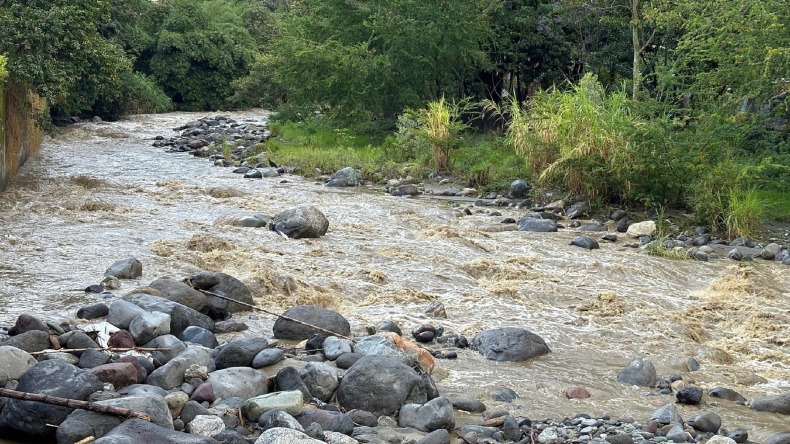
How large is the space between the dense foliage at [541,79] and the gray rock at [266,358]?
29.5ft

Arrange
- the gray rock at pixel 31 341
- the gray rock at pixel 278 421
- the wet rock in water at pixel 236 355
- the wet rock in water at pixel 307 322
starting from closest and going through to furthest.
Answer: the gray rock at pixel 278 421
the gray rock at pixel 31 341
the wet rock in water at pixel 236 355
the wet rock in water at pixel 307 322

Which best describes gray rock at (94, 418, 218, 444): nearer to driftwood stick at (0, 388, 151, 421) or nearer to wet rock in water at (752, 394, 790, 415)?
driftwood stick at (0, 388, 151, 421)

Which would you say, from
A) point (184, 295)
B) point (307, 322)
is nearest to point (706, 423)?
point (307, 322)

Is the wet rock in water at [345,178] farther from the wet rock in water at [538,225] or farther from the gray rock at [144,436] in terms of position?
the gray rock at [144,436]

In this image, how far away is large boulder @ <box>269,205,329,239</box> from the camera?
494 inches

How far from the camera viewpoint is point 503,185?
17.4 metres

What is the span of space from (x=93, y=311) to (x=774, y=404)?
18.5 ft

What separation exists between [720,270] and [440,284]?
3823 millimetres

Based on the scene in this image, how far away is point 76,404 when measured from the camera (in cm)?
500

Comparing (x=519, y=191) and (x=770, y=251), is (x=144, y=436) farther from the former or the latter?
(x=519, y=191)

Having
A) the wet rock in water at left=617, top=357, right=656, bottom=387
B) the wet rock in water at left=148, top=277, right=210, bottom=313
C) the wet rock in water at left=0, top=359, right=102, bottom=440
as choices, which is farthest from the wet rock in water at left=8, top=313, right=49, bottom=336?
the wet rock in water at left=617, top=357, right=656, bottom=387

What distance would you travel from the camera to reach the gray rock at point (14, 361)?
568 cm

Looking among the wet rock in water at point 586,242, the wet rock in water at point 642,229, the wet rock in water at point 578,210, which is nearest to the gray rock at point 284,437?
the wet rock in water at point 586,242

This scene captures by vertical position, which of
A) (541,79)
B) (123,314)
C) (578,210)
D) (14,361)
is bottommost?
(578,210)
